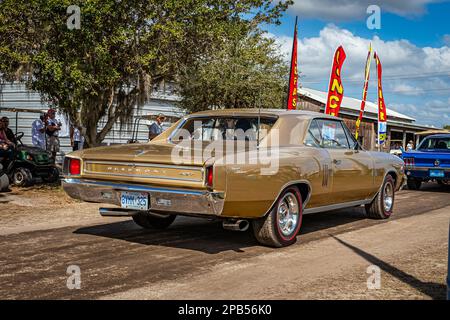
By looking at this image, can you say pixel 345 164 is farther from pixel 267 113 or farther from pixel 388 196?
pixel 388 196

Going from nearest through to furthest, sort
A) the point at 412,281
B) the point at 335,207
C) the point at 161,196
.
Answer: the point at 412,281 → the point at 161,196 → the point at 335,207

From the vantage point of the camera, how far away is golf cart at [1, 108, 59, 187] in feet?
39.3

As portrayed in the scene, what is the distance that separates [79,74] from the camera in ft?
30.1

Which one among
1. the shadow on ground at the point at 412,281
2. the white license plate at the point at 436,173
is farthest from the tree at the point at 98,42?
the white license plate at the point at 436,173

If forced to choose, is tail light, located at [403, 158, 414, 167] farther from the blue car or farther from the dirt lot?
the dirt lot

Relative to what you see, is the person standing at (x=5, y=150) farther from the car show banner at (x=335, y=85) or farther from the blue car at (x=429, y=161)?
the blue car at (x=429, y=161)

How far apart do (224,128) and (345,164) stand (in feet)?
5.88

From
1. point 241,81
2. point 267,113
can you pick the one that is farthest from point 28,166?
point 267,113

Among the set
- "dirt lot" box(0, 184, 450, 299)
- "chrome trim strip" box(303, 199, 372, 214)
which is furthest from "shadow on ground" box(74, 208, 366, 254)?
"chrome trim strip" box(303, 199, 372, 214)

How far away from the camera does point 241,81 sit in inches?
582

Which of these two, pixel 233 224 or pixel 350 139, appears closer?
pixel 233 224

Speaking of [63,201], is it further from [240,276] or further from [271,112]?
[240,276]
